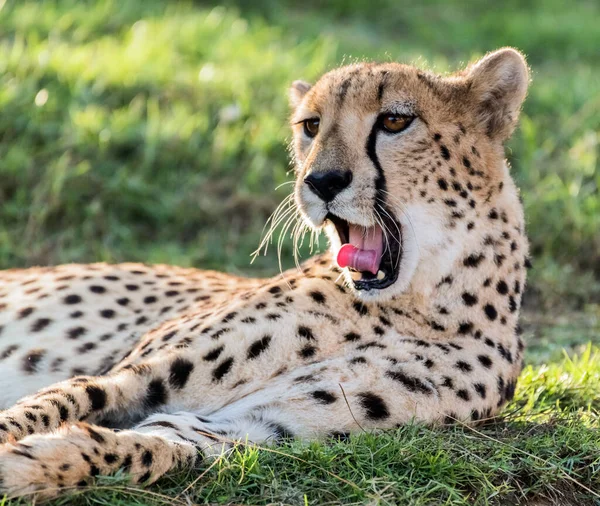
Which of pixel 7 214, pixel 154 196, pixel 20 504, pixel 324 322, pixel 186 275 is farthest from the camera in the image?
pixel 154 196

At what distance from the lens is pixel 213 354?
2.77 m

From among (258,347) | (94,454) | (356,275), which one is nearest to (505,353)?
(356,275)

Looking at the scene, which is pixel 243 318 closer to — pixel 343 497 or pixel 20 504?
pixel 343 497

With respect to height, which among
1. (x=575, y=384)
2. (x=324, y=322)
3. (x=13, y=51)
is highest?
(x=13, y=51)

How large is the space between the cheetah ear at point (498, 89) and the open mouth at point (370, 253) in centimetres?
43

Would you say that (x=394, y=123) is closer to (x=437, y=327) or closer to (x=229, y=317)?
(x=437, y=327)

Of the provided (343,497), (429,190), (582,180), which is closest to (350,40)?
(582,180)

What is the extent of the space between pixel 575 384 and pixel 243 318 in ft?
3.85


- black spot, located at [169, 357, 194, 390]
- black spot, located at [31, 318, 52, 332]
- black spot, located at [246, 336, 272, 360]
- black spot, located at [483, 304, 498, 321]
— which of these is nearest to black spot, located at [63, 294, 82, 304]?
black spot, located at [31, 318, 52, 332]

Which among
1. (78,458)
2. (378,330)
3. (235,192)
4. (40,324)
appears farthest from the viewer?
(235,192)

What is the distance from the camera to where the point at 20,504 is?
2.12 meters

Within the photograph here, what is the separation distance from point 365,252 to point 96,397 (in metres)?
0.81

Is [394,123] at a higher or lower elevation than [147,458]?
higher

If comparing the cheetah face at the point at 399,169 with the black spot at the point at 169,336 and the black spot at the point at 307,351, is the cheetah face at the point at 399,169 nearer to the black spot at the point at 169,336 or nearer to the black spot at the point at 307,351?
the black spot at the point at 307,351
